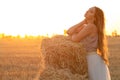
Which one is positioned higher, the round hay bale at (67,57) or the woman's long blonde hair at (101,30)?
the woman's long blonde hair at (101,30)

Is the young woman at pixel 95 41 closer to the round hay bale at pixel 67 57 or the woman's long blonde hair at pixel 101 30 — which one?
the woman's long blonde hair at pixel 101 30

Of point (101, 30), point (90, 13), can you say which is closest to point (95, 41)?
point (101, 30)

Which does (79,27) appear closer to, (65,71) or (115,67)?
(65,71)

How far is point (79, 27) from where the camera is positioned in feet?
31.4

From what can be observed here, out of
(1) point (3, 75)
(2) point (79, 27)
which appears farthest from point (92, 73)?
(1) point (3, 75)

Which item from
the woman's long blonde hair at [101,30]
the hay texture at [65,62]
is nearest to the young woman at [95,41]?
the woman's long blonde hair at [101,30]

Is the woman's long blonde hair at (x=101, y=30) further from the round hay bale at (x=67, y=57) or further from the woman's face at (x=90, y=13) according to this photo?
the round hay bale at (x=67, y=57)

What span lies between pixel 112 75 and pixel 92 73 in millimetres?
7292

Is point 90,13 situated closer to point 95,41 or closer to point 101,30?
point 101,30

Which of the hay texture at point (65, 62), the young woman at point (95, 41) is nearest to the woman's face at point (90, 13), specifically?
the young woman at point (95, 41)

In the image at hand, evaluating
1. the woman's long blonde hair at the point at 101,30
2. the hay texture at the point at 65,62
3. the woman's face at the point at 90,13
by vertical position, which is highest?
the woman's face at the point at 90,13

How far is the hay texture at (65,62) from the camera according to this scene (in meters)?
9.30

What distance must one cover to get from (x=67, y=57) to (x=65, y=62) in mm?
100

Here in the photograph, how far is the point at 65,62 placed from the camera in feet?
30.5
